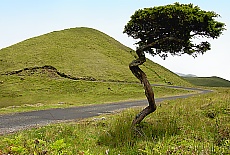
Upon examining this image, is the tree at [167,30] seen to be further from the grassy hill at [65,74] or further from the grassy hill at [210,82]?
the grassy hill at [210,82]

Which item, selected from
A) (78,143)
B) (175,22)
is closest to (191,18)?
(175,22)

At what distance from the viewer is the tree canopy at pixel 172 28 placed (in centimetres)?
1009

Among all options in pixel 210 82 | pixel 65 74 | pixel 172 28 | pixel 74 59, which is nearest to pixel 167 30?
pixel 172 28

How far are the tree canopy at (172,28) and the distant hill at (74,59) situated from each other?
42602mm

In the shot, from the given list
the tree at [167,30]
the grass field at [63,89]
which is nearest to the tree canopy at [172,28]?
the tree at [167,30]

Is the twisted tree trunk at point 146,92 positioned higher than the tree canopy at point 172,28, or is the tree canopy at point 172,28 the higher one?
the tree canopy at point 172,28

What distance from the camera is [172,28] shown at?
1056cm

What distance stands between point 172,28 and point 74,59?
55931mm

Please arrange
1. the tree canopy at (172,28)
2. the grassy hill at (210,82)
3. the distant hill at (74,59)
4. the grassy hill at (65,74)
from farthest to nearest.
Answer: the grassy hill at (210,82)
the distant hill at (74,59)
the grassy hill at (65,74)
the tree canopy at (172,28)

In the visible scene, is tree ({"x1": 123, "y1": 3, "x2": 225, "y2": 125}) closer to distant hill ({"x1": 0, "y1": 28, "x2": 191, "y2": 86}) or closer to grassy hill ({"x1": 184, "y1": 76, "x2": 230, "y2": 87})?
distant hill ({"x1": 0, "y1": 28, "x2": 191, "y2": 86})

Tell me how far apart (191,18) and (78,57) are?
5860 centimetres

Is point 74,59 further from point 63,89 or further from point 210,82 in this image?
point 210,82

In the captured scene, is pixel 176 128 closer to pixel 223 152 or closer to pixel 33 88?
pixel 223 152

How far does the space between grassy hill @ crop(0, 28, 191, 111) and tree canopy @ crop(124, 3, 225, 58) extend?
16099mm
